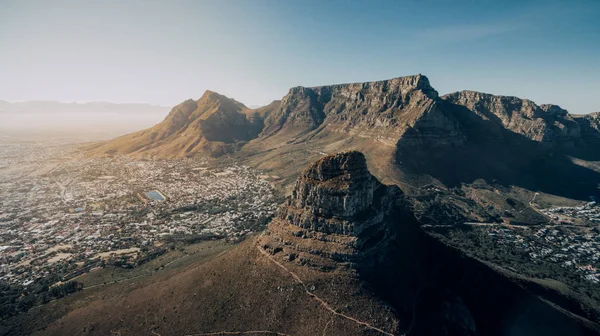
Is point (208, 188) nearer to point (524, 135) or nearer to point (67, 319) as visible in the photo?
point (67, 319)

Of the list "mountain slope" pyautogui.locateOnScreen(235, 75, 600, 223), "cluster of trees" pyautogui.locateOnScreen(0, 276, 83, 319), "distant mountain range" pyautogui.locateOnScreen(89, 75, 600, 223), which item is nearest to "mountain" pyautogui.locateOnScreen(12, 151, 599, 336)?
"cluster of trees" pyautogui.locateOnScreen(0, 276, 83, 319)

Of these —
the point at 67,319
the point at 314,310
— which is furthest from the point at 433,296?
the point at 67,319

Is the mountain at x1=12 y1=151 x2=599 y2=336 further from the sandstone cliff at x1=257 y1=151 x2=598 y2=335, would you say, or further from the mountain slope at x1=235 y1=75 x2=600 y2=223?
the mountain slope at x1=235 y1=75 x2=600 y2=223

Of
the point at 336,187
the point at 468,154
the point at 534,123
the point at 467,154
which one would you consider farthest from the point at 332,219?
the point at 534,123

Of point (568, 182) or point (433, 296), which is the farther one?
point (568, 182)

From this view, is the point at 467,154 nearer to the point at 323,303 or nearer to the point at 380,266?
the point at 380,266

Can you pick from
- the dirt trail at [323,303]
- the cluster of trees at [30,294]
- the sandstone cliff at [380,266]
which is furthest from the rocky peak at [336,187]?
the cluster of trees at [30,294]

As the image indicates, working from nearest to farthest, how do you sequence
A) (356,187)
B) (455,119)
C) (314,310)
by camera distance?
(314,310), (356,187), (455,119)
